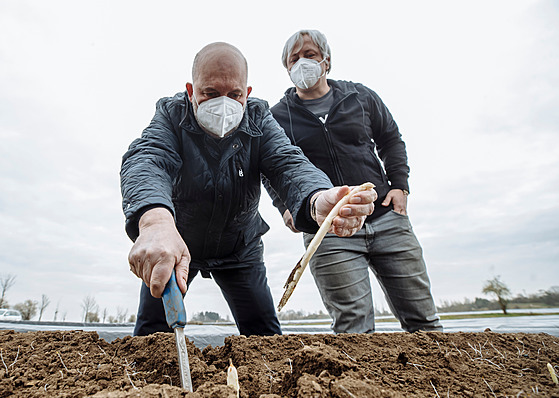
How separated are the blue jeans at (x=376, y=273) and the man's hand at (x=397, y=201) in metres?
0.04

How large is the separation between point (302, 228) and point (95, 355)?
3.23 feet

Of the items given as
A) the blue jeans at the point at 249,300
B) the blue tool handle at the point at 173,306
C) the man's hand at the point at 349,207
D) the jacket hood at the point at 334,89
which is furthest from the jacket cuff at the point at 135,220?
the jacket hood at the point at 334,89

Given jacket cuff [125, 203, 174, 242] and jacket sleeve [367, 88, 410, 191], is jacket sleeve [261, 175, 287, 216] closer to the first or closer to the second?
jacket sleeve [367, 88, 410, 191]

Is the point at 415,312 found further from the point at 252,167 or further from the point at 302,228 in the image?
the point at 252,167

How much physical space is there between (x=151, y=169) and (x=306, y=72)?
4.63ft

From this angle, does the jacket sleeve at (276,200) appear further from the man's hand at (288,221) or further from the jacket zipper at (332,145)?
the jacket zipper at (332,145)

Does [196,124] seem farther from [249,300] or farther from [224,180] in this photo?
[249,300]

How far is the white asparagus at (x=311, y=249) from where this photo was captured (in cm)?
114

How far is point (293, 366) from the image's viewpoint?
35.6 inches

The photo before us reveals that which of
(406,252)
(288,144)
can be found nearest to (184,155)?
(288,144)

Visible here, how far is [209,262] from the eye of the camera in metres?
1.98

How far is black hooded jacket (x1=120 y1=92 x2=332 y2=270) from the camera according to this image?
1564 millimetres

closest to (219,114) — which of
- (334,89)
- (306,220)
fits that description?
(306,220)

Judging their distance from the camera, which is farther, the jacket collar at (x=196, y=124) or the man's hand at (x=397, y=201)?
the man's hand at (x=397, y=201)
